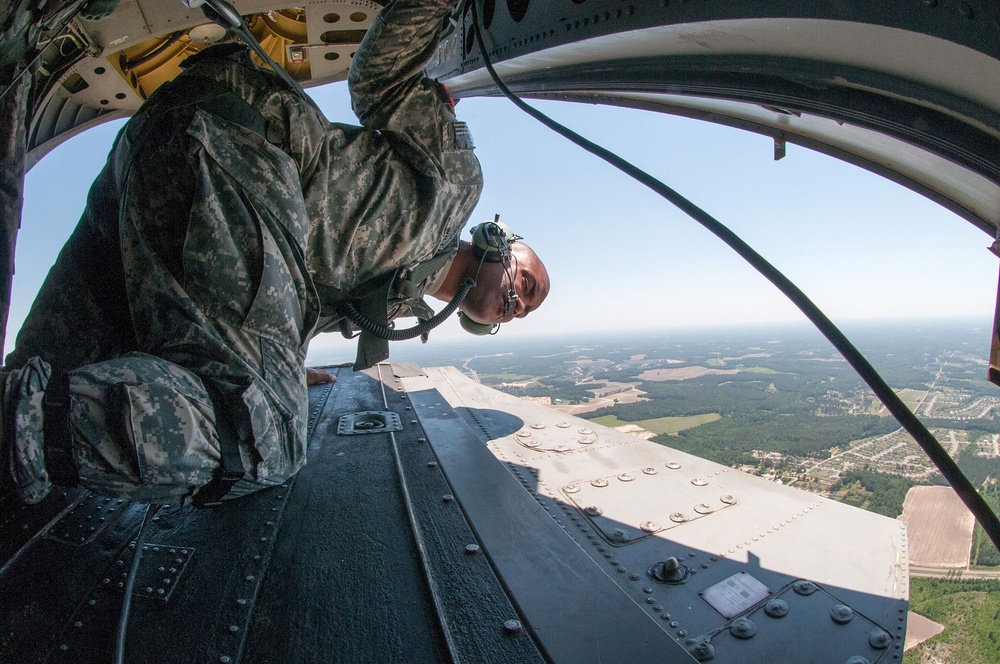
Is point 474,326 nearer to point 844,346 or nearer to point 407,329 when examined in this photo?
point 407,329

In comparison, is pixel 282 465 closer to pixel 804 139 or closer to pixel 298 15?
pixel 804 139

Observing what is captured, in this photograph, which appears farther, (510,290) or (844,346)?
(510,290)

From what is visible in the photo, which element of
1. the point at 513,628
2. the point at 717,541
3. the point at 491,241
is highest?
the point at 491,241

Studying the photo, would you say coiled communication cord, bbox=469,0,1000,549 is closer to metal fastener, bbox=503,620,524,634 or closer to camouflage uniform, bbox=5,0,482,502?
metal fastener, bbox=503,620,524,634

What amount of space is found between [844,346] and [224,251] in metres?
1.63

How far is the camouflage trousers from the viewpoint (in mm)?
1107

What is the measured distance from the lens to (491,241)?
11.1ft

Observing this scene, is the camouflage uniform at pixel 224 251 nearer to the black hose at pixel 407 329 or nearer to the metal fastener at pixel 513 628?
the black hose at pixel 407 329

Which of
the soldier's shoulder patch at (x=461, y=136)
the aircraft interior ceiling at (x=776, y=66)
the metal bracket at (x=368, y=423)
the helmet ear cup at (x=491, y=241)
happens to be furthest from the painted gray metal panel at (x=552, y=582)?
the helmet ear cup at (x=491, y=241)

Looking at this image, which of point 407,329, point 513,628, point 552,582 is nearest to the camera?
point 513,628

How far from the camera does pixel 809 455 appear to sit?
25.3 ft

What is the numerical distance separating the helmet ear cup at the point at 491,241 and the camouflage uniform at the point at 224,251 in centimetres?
112

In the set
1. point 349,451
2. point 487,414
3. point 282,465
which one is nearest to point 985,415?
point 487,414

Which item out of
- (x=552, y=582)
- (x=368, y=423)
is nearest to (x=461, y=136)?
(x=368, y=423)
